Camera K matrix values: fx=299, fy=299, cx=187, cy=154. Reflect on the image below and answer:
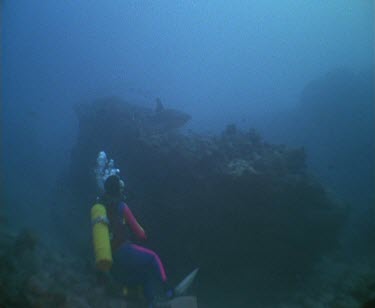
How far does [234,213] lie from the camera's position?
837cm

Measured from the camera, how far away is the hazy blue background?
28867mm

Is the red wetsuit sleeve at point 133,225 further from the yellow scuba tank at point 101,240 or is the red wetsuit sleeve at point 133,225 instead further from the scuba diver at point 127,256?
the yellow scuba tank at point 101,240

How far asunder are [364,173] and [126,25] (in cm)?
14277

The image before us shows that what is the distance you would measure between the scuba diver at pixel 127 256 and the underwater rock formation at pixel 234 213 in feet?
8.53

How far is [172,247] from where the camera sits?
29.5ft

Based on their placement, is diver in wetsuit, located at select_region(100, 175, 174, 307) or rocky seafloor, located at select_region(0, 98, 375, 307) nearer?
diver in wetsuit, located at select_region(100, 175, 174, 307)

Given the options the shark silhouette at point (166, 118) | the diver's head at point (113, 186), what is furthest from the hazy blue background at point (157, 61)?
the diver's head at point (113, 186)

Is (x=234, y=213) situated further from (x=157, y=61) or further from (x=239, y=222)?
(x=157, y=61)

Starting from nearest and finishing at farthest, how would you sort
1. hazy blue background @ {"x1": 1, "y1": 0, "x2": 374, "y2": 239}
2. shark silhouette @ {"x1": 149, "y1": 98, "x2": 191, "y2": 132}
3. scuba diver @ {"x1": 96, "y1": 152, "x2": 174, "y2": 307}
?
1. scuba diver @ {"x1": 96, "y1": 152, "x2": 174, "y2": 307}
2. shark silhouette @ {"x1": 149, "y1": 98, "x2": 191, "y2": 132}
3. hazy blue background @ {"x1": 1, "y1": 0, "x2": 374, "y2": 239}

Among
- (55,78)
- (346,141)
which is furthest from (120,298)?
(55,78)

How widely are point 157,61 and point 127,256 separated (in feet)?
349

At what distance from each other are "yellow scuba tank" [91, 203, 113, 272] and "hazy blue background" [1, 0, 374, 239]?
9482 mm

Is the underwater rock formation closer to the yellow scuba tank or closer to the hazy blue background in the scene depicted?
the yellow scuba tank

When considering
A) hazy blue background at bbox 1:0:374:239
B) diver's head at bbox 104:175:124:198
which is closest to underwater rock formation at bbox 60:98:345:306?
diver's head at bbox 104:175:124:198
